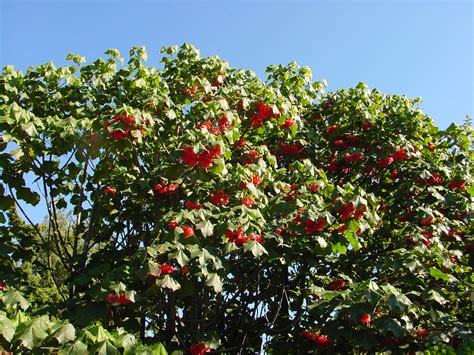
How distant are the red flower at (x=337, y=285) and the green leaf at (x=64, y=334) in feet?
12.5

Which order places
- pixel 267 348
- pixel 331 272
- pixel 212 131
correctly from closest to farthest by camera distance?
pixel 212 131 < pixel 267 348 < pixel 331 272

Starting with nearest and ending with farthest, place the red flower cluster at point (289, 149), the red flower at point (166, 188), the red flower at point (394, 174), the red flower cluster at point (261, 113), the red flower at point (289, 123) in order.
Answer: the red flower at point (166, 188), the red flower cluster at point (261, 113), the red flower at point (289, 123), the red flower cluster at point (289, 149), the red flower at point (394, 174)

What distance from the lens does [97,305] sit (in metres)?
5.53

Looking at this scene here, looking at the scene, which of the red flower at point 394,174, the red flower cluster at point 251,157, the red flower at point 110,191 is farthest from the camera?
the red flower at point 394,174

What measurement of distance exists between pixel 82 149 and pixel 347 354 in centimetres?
442

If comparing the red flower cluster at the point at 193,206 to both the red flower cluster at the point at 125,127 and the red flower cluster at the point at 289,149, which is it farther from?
the red flower cluster at the point at 289,149

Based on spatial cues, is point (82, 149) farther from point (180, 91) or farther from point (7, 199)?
point (180, 91)

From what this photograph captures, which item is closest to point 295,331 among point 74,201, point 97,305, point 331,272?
point 331,272

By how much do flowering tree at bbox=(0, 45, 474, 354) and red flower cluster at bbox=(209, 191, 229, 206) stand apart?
0.02 m

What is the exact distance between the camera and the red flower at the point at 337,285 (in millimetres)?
6555

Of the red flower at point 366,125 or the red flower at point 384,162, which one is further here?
the red flower at point 366,125

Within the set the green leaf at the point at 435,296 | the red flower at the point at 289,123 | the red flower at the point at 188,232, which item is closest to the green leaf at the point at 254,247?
the red flower at the point at 188,232

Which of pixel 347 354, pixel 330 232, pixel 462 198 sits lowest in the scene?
pixel 347 354

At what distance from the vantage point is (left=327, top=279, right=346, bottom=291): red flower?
21.5 feet
